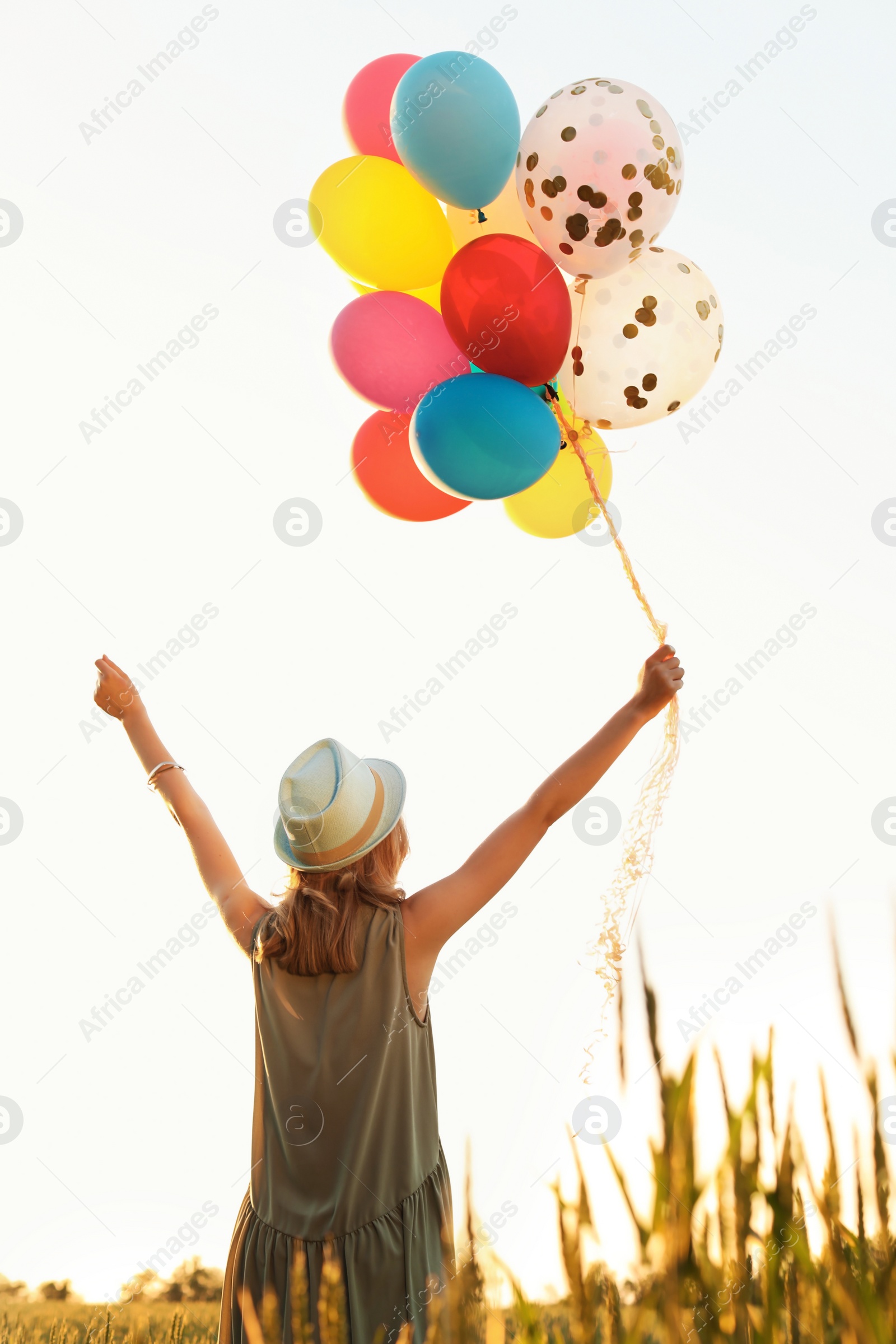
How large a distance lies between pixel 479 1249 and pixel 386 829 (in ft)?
4.44

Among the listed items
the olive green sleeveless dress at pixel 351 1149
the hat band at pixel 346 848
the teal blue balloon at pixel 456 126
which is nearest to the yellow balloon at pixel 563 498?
the teal blue balloon at pixel 456 126

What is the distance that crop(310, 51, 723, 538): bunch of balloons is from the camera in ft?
7.36

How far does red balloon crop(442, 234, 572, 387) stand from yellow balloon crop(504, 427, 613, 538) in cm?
35

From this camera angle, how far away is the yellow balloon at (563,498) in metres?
2.66

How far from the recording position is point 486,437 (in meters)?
2.25

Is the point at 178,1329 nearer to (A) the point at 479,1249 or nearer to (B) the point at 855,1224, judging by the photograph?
(A) the point at 479,1249

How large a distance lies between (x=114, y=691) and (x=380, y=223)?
1.30 metres

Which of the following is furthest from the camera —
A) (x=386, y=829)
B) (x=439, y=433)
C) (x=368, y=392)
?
(x=368, y=392)

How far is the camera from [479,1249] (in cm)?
68

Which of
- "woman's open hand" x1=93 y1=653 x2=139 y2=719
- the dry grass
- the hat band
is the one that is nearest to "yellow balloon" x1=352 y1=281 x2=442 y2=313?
"woman's open hand" x1=93 y1=653 x2=139 y2=719

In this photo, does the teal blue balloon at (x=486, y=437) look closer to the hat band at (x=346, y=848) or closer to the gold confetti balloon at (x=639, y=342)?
the gold confetti balloon at (x=639, y=342)

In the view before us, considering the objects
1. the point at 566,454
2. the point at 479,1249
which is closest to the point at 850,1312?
the point at 479,1249

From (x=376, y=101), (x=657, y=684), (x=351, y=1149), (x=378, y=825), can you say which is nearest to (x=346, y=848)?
(x=378, y=825)

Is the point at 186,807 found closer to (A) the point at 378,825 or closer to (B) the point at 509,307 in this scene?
(A) the point at 378,825
